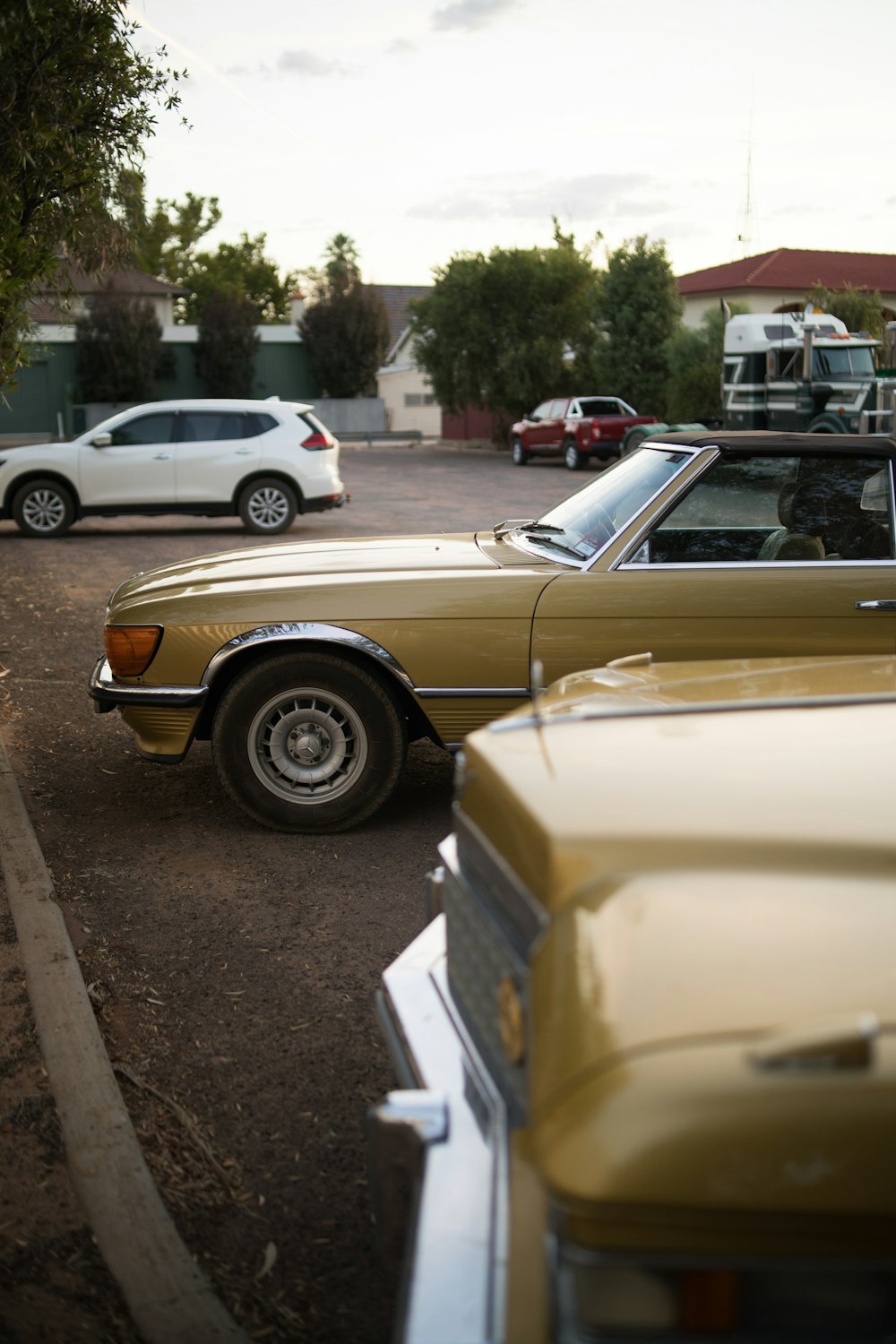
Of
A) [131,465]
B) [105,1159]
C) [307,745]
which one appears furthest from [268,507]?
[105,1159]

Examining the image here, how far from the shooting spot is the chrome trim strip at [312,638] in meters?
5.15

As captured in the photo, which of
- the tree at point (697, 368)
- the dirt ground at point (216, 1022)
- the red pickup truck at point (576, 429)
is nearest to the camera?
the dirt ground at point (216, 1022)

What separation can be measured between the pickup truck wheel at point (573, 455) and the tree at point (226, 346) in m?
18.0

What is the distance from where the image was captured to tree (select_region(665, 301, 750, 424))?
3241cm

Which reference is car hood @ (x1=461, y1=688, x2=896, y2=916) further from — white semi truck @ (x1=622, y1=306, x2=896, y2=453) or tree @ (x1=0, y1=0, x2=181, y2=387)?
white semi truck @ (x1=622, y1=306, x2=896, y2=453)

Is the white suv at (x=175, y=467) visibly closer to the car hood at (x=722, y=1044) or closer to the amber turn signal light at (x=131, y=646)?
the amber turn signal light at (x=131, y=646)

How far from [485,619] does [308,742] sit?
34.4 inches

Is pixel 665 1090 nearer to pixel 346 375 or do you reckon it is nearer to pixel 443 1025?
pixel 443 1025

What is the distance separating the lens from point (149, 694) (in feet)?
17.4

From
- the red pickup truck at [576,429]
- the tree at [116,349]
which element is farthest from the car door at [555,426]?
the tree at [116,349]

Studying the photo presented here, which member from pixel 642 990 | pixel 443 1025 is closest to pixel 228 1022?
pixel 443 1025

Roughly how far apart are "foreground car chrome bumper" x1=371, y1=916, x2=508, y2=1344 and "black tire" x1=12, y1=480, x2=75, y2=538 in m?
15.6

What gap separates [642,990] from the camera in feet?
5.72

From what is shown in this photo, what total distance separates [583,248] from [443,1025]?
40.7 m
